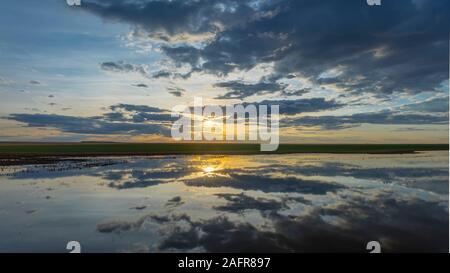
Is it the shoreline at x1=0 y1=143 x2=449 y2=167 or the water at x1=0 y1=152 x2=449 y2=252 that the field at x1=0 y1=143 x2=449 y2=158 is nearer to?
the shoreline at x1=0 y1=143 x2=449 y2=167

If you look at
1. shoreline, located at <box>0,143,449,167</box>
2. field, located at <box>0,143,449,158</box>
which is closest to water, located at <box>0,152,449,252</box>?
shoreline, located at <box>0,143,449,167</box>

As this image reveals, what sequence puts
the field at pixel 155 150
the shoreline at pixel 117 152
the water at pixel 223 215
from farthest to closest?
the field at pixel 155 150 < the shoreline at pixel 117 152 < the water at pixel 223 215

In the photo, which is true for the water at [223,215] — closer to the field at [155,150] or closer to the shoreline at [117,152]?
the shoreline at [117,152]

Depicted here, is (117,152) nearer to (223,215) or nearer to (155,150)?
(155,150)

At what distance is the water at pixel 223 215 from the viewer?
11047 millimetres

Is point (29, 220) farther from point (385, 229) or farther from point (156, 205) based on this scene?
point (385, 229)

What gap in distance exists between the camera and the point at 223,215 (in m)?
14.4

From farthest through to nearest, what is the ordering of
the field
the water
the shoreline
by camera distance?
the field
the shoreline
the water

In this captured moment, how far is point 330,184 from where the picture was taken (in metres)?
22.4

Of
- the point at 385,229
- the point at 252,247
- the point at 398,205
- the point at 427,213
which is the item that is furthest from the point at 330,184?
the point at 252,247

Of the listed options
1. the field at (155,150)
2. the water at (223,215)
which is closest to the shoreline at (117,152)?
the field at (155,150)

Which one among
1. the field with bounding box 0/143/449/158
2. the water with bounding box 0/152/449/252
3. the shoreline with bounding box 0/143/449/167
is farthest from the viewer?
the field with bounding box 0/143/449/158

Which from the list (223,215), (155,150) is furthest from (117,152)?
(223,215)

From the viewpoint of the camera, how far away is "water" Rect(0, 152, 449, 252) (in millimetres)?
11047
